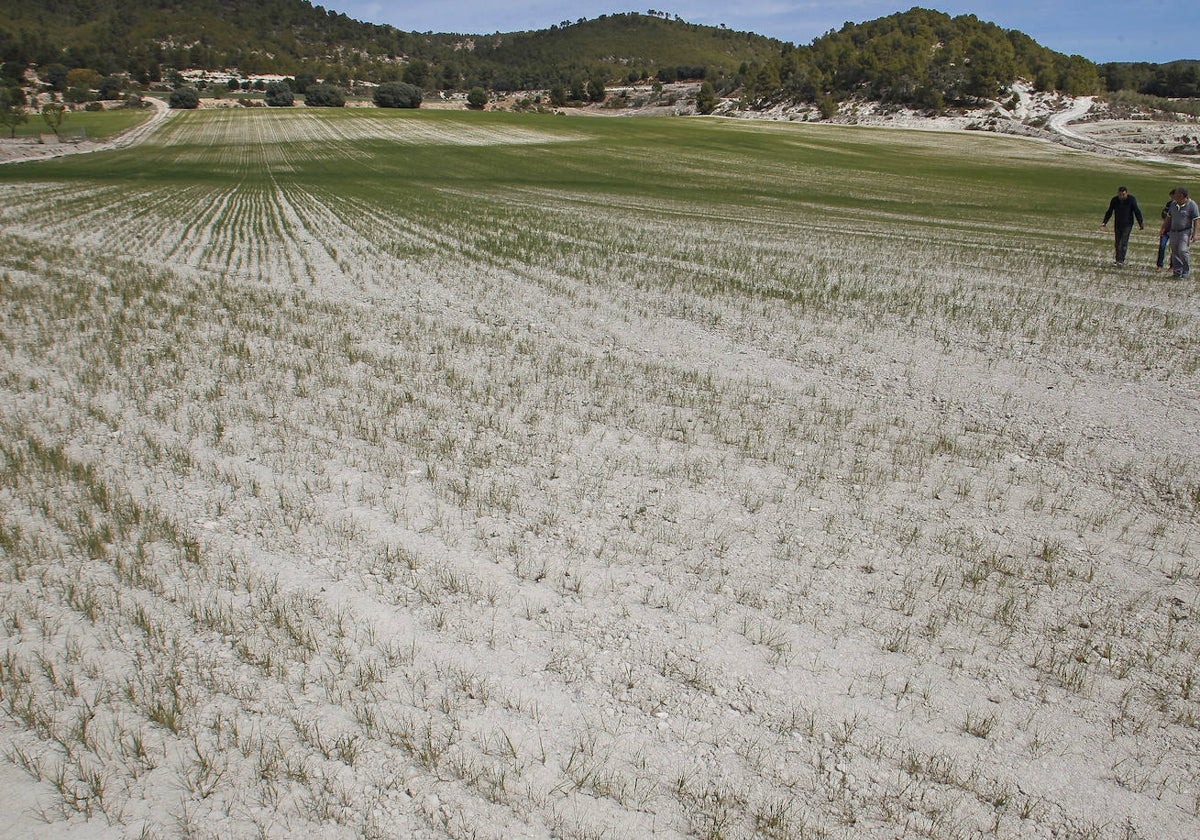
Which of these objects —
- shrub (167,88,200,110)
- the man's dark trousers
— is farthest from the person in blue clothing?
shrub (167,88,200,110)

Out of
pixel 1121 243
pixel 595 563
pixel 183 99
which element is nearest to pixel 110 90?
pixel 183 99

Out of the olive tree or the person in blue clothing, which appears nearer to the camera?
the person in blue clothing

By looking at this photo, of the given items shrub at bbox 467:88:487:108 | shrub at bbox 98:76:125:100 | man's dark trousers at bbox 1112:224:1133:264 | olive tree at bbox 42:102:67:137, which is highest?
shrub at bbox 467:88:487:108

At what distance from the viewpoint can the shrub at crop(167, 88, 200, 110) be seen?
392 feet

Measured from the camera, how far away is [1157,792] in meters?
4.25

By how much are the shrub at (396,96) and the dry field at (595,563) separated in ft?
404

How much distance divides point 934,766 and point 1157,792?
4.01 feet

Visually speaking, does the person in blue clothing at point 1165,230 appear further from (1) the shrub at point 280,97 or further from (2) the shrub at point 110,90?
(2) the shrub at point 110,90

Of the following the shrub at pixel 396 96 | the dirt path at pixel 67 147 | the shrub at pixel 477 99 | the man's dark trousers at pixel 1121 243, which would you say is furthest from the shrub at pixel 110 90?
the man's dark trousers at pixel 1121 243

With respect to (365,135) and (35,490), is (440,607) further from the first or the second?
(365,135)

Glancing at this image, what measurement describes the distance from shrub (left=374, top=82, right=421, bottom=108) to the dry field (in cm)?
12307

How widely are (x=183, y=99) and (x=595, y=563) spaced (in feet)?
463

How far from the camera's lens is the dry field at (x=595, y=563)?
422 centimetres

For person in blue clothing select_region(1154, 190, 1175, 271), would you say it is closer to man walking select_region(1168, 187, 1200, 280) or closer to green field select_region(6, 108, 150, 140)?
man walking select_region(1168, 187, 1200, 280)
